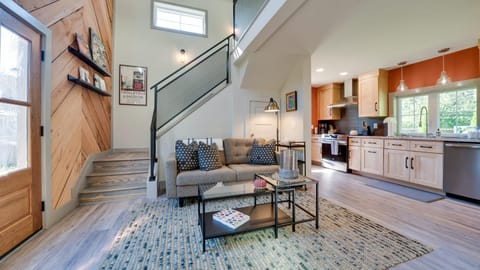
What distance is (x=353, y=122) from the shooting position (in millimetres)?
5434

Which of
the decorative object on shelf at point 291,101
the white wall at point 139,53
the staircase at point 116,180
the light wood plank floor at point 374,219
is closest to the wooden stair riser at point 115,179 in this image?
the staircase at point 116,180

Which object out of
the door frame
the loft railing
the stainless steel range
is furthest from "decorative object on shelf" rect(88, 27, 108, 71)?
the stainless steel range

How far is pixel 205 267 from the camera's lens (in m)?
1.51

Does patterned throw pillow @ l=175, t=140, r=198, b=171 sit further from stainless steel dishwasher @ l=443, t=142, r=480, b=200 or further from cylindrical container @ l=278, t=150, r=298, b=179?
stainless steel dishwasher @ l=443, t=142, r=480, b=200

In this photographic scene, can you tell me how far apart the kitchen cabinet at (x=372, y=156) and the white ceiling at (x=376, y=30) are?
177cm

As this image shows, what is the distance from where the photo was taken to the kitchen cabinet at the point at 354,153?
15.2 feet

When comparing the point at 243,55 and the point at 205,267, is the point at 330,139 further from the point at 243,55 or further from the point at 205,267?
the point at 205,267

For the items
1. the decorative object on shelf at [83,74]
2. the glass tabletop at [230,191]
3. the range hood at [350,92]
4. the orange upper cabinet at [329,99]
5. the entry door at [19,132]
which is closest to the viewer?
the entry door at [19,132]

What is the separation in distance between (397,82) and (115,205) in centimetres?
618

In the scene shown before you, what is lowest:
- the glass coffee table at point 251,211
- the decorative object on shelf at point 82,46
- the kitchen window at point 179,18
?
the glass coffee table at point 251,211

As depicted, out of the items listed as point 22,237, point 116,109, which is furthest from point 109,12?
point 22,237

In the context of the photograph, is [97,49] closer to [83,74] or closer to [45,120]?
[83,74]

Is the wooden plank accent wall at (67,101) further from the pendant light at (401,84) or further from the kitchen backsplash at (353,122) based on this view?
the kitchen backsplash at (353,122)

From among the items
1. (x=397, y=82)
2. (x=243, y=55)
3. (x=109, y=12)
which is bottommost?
(x=397, y=82)
